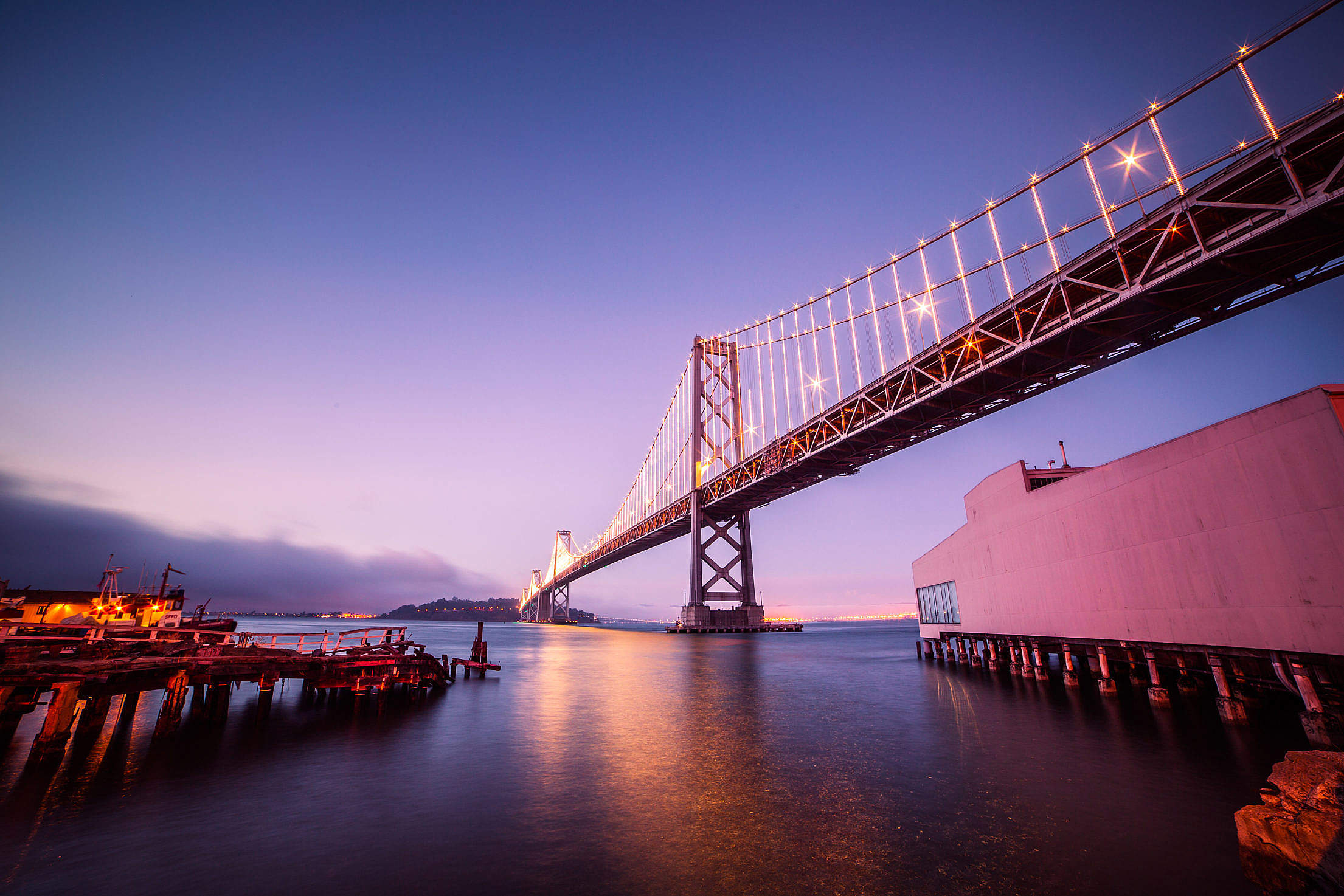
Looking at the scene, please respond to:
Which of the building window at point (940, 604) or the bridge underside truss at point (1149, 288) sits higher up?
the bridge underside truss at point (1149, 288)

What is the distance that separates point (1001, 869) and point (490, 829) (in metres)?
7.50

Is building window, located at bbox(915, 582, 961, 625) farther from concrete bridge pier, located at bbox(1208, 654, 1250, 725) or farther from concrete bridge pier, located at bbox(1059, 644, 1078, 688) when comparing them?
concrete bridge pier, located at bbox(1208, 654, 1250, 725)

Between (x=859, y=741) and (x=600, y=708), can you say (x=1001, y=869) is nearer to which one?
(x=859, y=741)

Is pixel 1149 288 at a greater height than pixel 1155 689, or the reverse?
pixel 1149 288

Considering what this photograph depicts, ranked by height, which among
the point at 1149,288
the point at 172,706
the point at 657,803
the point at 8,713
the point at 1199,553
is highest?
the point at 1149,288

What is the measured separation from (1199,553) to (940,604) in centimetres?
2190

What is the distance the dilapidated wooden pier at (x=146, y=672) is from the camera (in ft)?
42.4

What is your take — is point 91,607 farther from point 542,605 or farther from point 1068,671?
point 542,605

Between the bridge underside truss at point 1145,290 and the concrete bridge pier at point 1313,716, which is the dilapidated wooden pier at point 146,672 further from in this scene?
the bridge underside truss at point 1145,290

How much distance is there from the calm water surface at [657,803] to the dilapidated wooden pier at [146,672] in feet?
3.24

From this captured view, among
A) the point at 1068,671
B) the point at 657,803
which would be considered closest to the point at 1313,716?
the point at 1068,671

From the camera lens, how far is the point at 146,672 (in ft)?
50.4


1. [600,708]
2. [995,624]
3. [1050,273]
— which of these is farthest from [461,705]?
[1050,273]

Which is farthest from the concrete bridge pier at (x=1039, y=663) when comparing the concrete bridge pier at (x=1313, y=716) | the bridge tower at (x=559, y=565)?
the bridge tower at (x=559, y=565)
